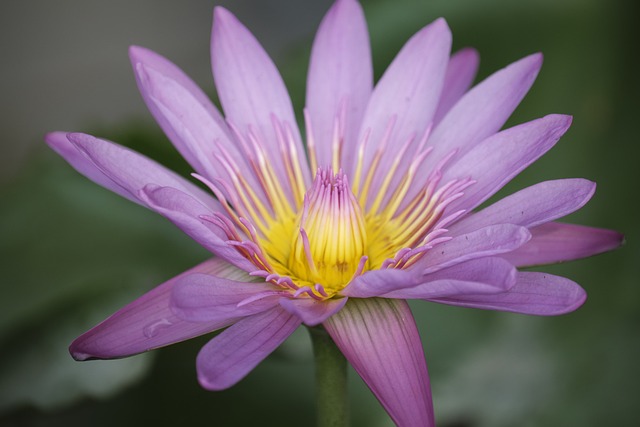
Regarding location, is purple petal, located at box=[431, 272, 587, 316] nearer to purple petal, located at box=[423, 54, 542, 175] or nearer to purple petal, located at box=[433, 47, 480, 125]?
purple petal, located at box=[423, 54, 542, 175]

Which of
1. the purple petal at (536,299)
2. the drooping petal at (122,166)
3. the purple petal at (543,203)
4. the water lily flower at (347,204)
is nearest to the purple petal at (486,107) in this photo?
the water lily flower at (347,204)

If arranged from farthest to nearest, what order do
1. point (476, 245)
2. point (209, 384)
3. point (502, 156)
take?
point (502, 156) < point (476, 245) < point (209, 384)

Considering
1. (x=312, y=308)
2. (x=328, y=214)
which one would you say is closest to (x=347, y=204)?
(x=328, y=214)

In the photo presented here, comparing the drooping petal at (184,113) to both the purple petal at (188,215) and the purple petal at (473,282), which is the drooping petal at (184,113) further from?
the purple petal at (473,282)

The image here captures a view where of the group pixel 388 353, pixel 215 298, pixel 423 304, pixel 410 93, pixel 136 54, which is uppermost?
pixel 136 54

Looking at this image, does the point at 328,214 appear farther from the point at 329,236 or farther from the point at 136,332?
the point at 136,332

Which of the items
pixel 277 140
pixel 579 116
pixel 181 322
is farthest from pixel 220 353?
pixel 579 116

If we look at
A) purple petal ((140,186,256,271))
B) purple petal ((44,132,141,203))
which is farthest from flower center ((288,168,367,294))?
purple petal ((44,132,141,203))
